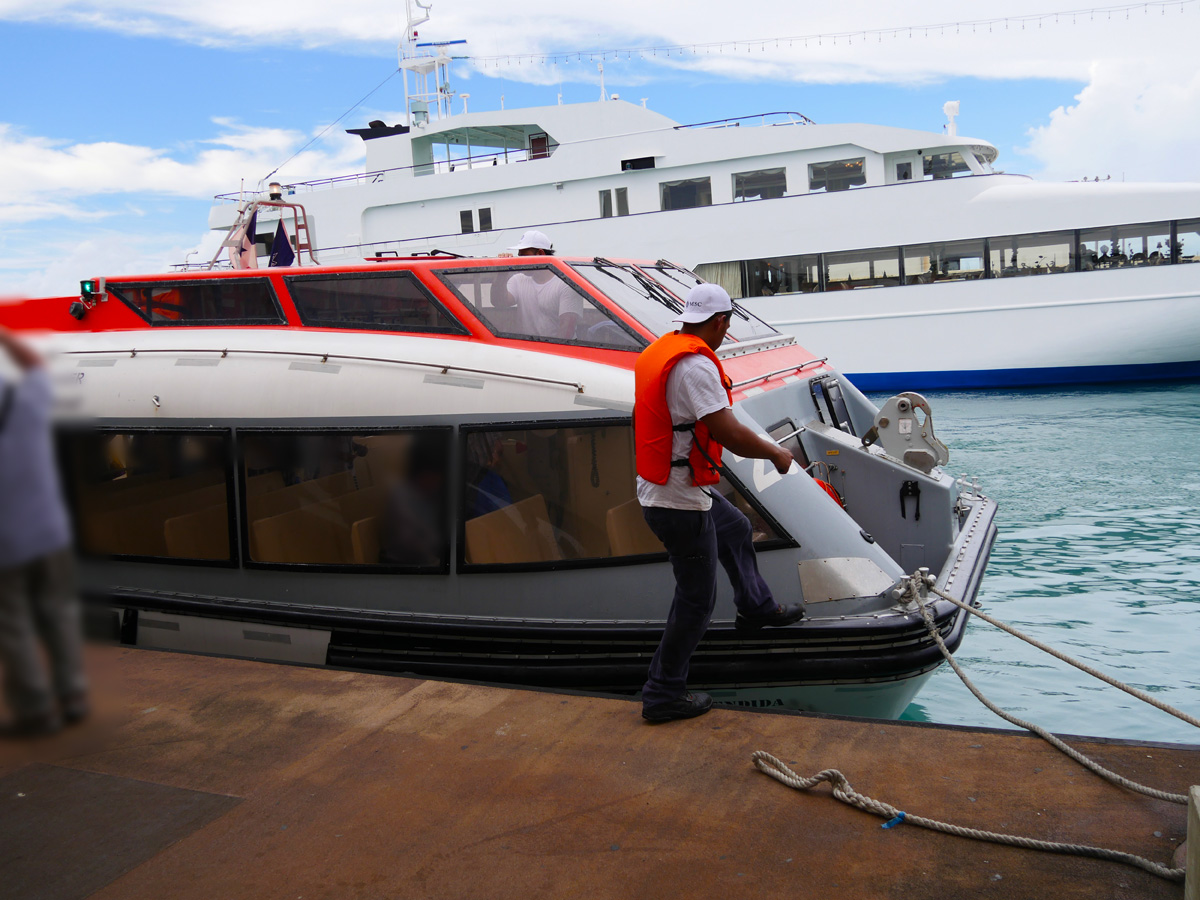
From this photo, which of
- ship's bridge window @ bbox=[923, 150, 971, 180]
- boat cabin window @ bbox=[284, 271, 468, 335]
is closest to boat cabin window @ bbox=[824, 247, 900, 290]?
ship's bridge window @ bbox=[923, 150, 971, 180]

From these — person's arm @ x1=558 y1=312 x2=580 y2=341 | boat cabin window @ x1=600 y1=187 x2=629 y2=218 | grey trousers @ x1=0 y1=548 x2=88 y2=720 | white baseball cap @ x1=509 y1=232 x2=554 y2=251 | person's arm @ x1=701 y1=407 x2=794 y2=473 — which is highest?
boat cabin window @ x1=600 y1=187 x2=629 y2=218

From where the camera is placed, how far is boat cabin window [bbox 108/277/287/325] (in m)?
5.23

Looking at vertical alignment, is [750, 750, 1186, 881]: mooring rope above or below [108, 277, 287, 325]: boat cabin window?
below

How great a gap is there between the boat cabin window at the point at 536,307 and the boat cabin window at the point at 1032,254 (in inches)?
591

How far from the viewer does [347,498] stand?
15.6ft

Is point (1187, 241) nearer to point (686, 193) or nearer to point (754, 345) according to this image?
point (686, 193)

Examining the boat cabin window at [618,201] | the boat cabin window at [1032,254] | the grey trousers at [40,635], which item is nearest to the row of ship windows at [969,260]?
the boat cabin window at [1032,254]

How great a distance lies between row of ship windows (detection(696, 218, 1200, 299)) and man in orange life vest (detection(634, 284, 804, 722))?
14.1 meters

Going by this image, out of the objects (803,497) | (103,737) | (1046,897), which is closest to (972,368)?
(803,497)

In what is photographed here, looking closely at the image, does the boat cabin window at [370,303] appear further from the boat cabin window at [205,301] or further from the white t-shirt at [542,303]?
the white t-shirt at [542,303]

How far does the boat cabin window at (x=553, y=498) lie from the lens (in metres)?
4.34

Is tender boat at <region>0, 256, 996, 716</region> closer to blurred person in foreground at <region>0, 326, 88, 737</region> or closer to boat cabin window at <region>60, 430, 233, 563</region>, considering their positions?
boat cabin window at <region>60, 430, 233, 563</region>

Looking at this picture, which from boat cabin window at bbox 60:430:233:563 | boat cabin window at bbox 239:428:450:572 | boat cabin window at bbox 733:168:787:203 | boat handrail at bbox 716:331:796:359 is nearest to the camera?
boat cabin window at bbox 239:428:450:572

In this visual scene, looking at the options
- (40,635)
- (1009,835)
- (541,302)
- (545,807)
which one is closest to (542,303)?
(541,302)
